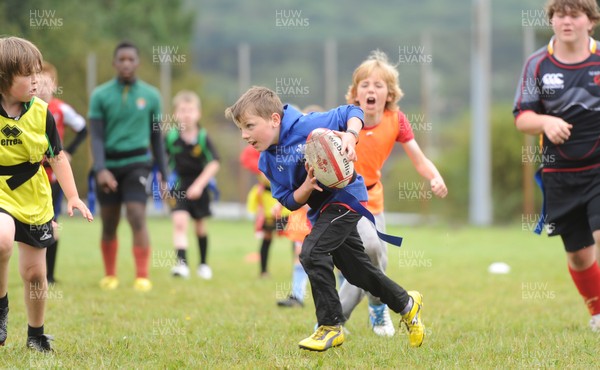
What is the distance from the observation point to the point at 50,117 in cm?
521

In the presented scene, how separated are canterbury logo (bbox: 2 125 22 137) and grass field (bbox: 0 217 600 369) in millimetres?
1300

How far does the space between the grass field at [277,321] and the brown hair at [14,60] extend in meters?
1.62

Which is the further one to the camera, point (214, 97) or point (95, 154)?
point (214, 97)

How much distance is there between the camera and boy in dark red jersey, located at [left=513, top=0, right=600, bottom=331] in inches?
232

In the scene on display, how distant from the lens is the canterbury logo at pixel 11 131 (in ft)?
16.4

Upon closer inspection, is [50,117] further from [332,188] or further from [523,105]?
[523,105]

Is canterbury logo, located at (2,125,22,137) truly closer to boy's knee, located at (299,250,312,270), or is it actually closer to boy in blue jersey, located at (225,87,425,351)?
boy in blue jersey, located at (225,87,425,351)

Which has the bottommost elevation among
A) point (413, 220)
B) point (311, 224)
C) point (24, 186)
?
point (413, 220)

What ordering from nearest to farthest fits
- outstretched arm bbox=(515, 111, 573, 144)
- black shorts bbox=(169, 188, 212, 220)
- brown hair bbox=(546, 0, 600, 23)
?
1. outstretched arm bbox=(515, 111, 573, 144)
2. brown hair bbox=(546, 0, 600, 23)
3. black shorts bbox=(169, 188, 212, 220)

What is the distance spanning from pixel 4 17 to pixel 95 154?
15655mm

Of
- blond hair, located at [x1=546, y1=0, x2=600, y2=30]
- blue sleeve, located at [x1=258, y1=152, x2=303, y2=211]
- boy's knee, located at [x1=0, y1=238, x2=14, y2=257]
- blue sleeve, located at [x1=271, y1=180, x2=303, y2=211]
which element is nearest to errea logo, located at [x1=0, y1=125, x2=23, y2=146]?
boy's knee, located at [x1=0, y1=238, x2=14, y2=257]

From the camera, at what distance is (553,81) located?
6.01 meters

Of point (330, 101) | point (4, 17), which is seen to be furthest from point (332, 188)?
point (4, 17)

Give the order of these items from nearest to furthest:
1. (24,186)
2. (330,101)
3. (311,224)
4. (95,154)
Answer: (24,186) → (311,224) → (95,154) → (330,101)
